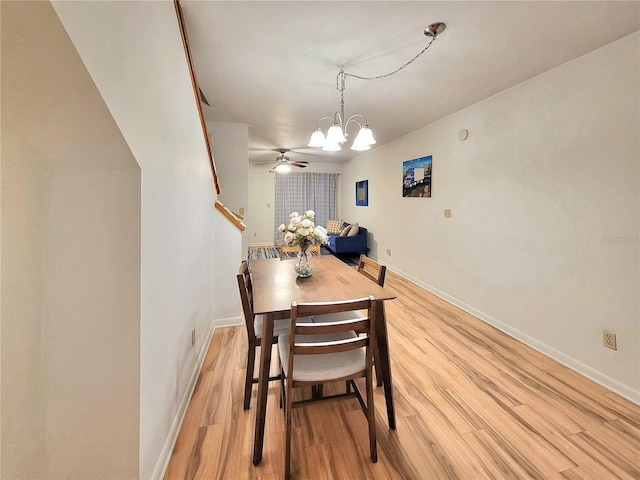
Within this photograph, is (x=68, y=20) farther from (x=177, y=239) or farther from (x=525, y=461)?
(x=525, y=461)

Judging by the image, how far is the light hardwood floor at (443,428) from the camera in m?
1.32

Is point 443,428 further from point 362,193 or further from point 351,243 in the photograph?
point 362,193

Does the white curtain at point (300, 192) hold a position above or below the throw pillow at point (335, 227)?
above

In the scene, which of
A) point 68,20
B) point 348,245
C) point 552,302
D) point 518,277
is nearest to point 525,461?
point 552,302

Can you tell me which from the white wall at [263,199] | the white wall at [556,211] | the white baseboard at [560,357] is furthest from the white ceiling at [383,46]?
the white wall at [263,199]

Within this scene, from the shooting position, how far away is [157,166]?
3.94 ft

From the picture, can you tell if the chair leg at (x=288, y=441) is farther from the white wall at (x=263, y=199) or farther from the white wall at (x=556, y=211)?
the white wall at (x=263, y=199)

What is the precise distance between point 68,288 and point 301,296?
0.98 metres

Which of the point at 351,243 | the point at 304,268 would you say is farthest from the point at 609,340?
the point at 351,243

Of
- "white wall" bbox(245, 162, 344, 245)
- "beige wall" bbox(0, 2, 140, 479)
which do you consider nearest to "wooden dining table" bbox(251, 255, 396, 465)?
"beige wall" bbox(0, 2, 140, 479)

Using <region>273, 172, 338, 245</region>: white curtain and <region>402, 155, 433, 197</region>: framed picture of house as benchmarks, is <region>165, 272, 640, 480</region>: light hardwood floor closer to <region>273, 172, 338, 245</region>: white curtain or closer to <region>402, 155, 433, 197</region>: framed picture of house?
<region>402, 155, 433, 197</region>: framed picture of house

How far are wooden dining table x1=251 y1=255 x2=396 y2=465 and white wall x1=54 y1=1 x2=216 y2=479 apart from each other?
435 millimetres

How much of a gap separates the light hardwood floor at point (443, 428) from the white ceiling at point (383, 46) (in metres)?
2.36

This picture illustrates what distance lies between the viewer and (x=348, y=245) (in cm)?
593
